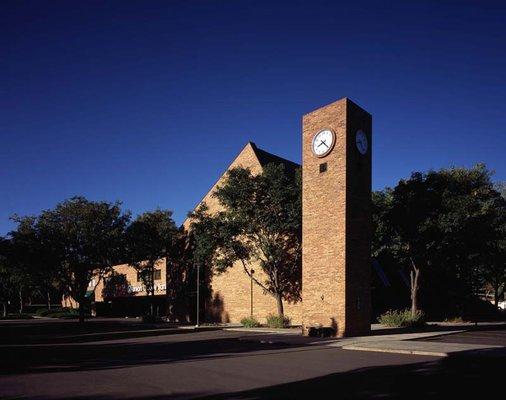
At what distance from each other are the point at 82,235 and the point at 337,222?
2435 cm

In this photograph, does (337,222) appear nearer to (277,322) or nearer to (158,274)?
(277,322)

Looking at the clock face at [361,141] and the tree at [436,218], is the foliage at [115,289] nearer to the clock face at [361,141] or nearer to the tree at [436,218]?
the tree at [436,218]

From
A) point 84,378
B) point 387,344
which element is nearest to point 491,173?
point 387,344

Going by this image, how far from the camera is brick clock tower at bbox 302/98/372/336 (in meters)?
22.5

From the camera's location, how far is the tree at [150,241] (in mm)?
38544

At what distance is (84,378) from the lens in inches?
473

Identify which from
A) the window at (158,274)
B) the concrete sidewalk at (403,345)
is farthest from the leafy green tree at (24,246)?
the concrete sidewalk at (403,345)

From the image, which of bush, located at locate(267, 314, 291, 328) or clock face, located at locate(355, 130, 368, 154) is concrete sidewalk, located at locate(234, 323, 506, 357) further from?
clock face, located at locate(355, 130, 368, 154)

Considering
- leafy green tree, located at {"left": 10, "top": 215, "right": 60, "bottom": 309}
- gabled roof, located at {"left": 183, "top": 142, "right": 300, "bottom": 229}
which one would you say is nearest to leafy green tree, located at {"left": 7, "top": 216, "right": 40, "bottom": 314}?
leafy green tree, located at {"left": 10, "top": 215, "right": 60, "bottom": 309}

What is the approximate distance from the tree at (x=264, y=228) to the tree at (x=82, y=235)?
10226 mm

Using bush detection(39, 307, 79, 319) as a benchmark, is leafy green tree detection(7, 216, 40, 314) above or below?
above

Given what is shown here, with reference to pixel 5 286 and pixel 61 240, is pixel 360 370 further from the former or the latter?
pixel 5 286

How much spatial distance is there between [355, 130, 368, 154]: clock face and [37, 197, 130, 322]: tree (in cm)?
2326

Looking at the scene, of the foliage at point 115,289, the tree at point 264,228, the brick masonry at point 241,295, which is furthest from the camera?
the foliage at point 115,289
